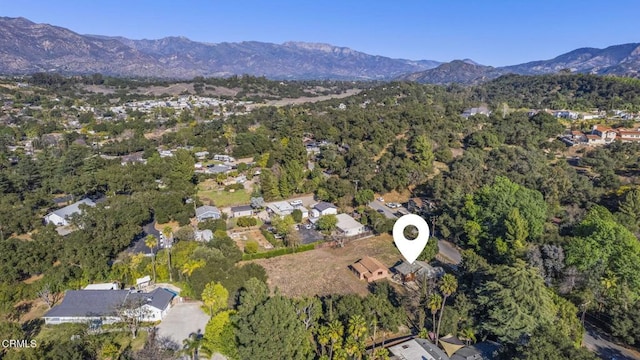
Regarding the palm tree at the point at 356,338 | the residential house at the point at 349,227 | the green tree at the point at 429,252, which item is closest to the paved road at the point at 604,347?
the green tree at the point at 429,252

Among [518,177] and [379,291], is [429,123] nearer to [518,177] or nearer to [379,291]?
[518,177]

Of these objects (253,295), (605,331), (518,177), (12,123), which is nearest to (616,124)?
(518,177)

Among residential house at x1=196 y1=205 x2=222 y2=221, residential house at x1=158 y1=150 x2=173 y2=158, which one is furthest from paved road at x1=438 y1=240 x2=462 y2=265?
residential house at x1=158 y1=150 x2=173 y2=158

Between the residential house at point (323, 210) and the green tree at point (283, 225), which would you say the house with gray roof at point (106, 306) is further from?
the residential house at point (323, 210)

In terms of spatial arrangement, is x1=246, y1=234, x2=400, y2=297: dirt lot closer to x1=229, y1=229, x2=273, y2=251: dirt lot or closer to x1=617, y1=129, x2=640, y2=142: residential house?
x1=229, y1=229, x2=273, y2=251: dirt lot

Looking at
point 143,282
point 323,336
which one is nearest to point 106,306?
point 143,282

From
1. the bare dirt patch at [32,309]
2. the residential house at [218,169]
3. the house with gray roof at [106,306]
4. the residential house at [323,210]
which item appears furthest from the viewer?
the residential house at [218,169]

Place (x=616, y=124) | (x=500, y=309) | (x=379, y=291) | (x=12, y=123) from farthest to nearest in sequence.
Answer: (x=12, y=123) < (x=616, y=124) < (x=379, y=291) < (x=500, y=309)
